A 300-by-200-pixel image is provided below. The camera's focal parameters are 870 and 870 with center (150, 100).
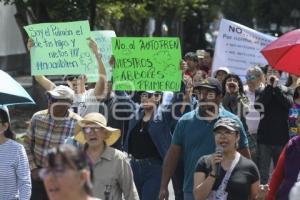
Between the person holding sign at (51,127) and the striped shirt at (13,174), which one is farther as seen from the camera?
the person holding sign at (51,127)

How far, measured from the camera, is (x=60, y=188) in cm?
376

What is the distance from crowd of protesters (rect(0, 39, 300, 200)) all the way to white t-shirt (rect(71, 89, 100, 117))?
0.01m

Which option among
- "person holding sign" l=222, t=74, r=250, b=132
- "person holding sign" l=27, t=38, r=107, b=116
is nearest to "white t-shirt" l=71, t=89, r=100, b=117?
"person holding sign" l=27, t=38, r=107, b=116

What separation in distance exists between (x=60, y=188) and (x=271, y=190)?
3.08m

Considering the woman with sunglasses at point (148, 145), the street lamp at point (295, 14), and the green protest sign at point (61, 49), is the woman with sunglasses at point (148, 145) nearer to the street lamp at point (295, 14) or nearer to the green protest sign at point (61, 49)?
the green protest sign at point (61, 49)

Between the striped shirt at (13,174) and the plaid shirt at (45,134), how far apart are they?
82 centimetres

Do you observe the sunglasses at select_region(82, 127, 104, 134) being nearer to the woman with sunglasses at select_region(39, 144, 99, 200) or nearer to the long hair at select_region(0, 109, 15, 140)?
the long hair at select_region(0, 109, 15, 140)

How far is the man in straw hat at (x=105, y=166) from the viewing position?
6270mm

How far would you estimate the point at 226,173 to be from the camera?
6.05 metres

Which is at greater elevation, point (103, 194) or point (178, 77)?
point (178, 77)

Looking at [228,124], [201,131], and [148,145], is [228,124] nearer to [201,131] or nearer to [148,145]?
[201,131]

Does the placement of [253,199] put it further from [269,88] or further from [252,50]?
[252,50]

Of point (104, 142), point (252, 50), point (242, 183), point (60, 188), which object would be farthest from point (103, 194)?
point (252, 50)

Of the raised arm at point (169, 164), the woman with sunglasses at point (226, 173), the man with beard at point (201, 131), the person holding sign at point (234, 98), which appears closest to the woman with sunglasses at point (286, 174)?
the woman with sunglasses at point (226, 173)
